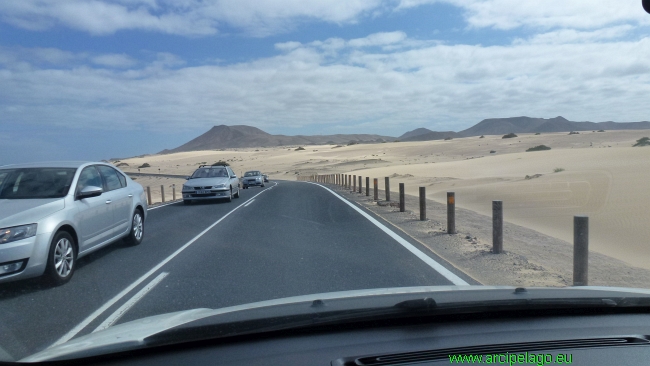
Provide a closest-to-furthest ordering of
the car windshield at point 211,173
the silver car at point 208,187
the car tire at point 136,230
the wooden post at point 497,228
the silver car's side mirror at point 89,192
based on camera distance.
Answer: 1. the silver car's side mirror at point 89,192
2. the wooden post at point 497,228
3. the car tire at point 136,230
4. the silver car at point 208,187
5. the car windshield at point 211,173

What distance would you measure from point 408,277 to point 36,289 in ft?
16.6

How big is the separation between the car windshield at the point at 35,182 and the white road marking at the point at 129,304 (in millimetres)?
1980

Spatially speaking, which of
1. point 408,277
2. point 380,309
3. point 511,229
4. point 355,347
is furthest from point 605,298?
point 511,229

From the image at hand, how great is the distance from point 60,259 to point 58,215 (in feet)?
2.01

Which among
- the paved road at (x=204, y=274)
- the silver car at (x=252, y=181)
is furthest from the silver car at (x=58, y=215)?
the silver car at (x=252, y=181)

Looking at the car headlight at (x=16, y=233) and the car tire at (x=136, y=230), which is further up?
the car headlight at (x=16, y=233)

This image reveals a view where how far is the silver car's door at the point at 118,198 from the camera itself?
10016mm

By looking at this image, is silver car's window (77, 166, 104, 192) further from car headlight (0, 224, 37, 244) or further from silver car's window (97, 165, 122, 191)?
car headlight (0, 224, 37, 244)

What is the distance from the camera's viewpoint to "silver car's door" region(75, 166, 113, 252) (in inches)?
336

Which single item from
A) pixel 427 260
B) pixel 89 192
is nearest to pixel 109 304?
pixel 89 192

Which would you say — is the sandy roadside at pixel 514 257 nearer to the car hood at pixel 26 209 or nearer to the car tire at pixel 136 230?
the car tire at pixel 136 230

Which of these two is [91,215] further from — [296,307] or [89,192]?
[296,307]

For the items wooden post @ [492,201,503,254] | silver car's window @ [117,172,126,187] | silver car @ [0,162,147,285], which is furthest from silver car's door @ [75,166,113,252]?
wooden post @ [492,201,503,254]

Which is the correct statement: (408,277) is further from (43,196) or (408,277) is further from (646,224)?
(646,224)
